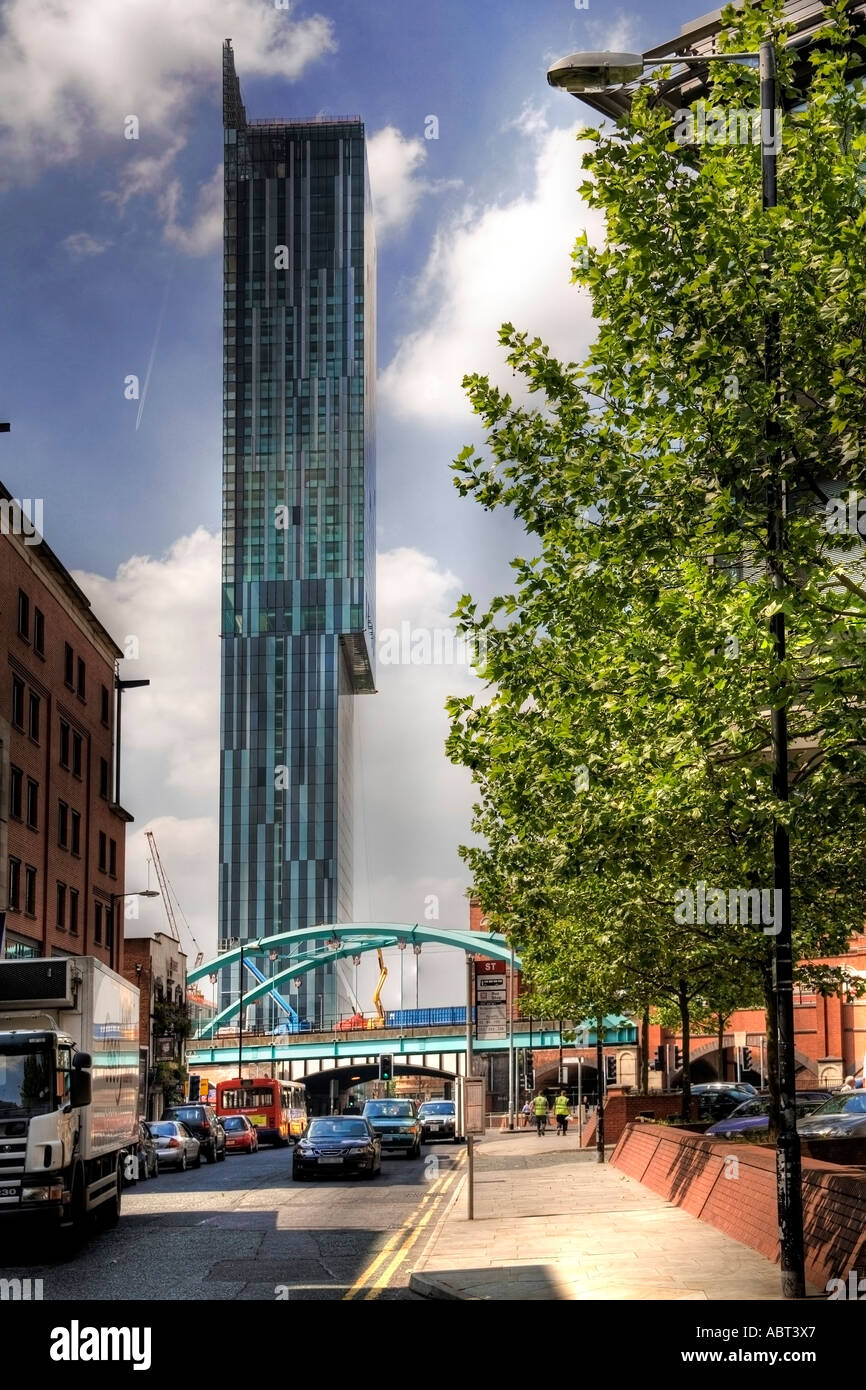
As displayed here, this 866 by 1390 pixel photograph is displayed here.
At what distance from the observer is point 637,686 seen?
13.0 meters

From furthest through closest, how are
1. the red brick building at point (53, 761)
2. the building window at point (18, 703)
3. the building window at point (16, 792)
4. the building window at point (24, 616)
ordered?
the building window at point (24, 616)
the building window at point (18, 703)
the building window at point (16, 792)
the red brick building at point (53, 761)

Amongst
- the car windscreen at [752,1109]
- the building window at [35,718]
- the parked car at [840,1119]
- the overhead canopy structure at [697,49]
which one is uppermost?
the overhead canopy structure at [697,49]

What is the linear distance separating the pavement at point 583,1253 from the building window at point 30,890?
29124 millimetres

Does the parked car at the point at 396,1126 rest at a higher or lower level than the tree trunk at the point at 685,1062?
lower

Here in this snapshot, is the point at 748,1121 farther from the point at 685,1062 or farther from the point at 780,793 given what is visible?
the point at 780,793

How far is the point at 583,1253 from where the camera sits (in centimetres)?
1653

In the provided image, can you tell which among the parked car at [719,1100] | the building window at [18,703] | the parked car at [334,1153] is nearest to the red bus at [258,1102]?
the parked car at [719,1100]

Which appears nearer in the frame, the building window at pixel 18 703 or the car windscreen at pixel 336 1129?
the car windscreen at pixel 336 1129

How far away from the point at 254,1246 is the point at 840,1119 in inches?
477

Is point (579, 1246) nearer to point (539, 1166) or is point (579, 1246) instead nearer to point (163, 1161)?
point (539, 1166)

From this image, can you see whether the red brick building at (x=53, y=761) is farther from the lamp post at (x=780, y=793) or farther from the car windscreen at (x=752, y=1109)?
the lamp post at (x=780, y=793)

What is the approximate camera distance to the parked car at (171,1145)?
40688 mm
